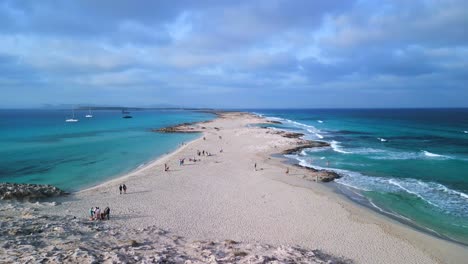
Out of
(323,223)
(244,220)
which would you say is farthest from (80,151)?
(323,223)

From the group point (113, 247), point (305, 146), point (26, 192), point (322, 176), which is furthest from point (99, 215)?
point (305, 146)

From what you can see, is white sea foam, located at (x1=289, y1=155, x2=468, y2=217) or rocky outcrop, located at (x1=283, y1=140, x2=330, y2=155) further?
rocky outcrop, located at (x1=283, y1=140, x2=330, y2=155)

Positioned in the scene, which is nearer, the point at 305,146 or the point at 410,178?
the point at 410,178

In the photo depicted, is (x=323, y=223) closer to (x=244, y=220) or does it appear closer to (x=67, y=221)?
(x=244, y=220)

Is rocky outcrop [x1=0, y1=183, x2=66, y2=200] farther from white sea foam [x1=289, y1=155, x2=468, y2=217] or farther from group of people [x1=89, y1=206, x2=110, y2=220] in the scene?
white sea foam [x1=289, y1=155, x2=468, y2=217]

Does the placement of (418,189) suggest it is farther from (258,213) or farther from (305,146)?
(305,146)

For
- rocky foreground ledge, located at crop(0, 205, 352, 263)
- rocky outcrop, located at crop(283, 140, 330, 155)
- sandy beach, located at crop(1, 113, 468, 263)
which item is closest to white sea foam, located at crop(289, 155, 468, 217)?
sandy beach, located at crop(1, 113, 468, 263)

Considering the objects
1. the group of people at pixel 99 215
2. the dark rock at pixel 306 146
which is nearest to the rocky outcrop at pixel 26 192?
the group of people at pixel 99 215
